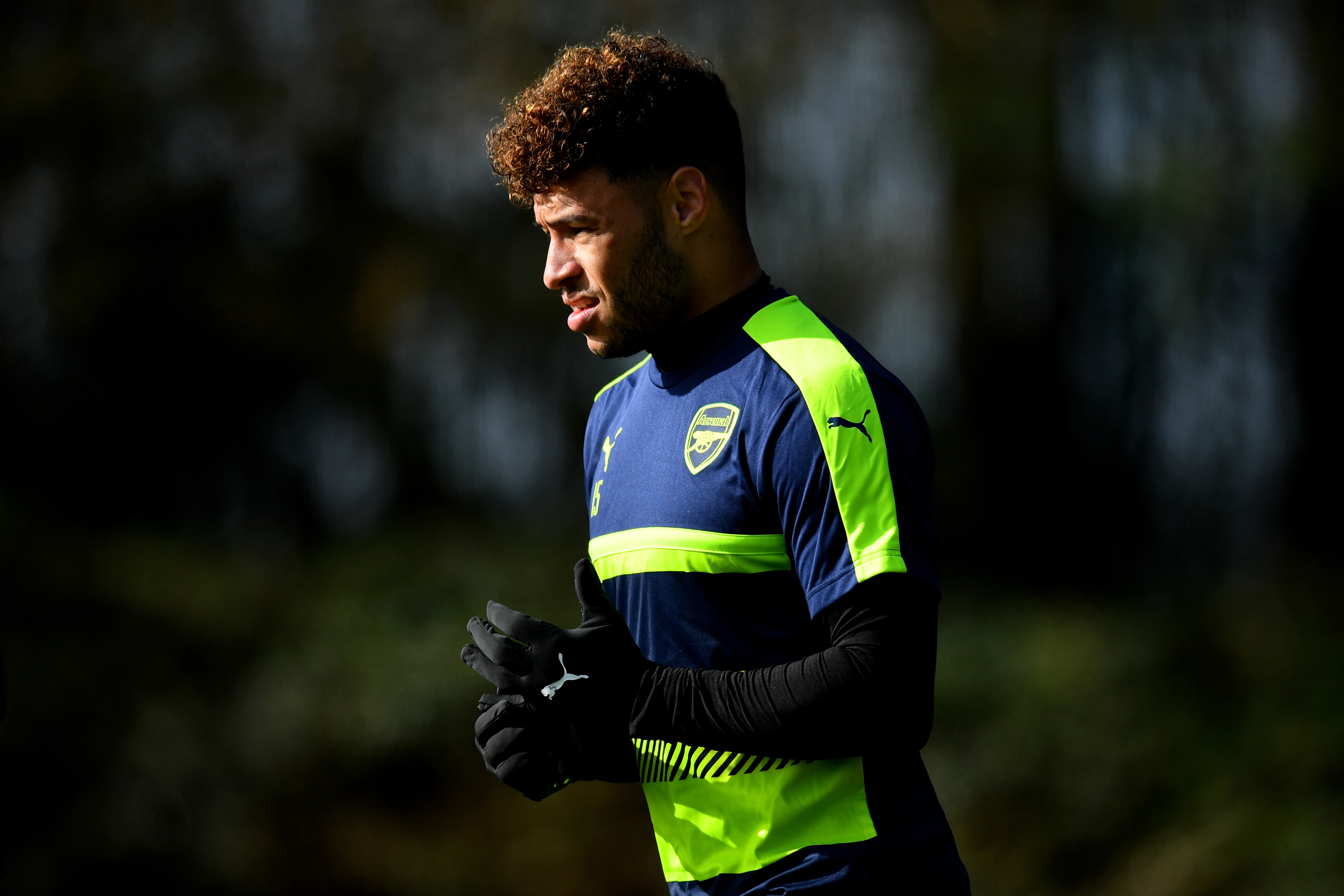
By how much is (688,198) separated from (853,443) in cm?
56

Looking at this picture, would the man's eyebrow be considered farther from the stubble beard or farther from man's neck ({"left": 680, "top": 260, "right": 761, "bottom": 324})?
man's neck ({"left": 680, "top": 260, "right": 761, "bottom": 324})

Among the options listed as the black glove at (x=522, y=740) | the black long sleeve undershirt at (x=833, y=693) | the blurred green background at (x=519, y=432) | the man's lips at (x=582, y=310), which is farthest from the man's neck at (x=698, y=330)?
the blurred green background at (x=519, y=432)

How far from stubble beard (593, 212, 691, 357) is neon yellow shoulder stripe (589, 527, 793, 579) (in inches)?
12.7

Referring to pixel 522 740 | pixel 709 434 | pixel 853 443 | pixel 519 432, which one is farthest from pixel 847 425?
pixel 519 432

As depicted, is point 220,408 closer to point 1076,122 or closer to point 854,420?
point 1076,122

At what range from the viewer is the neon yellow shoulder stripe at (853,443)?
1797 mm

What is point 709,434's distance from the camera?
78.8 inches

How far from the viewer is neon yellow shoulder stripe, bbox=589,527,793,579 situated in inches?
75.3

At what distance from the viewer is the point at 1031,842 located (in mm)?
6117

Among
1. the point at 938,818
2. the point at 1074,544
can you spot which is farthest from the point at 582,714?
the point at 1074,544

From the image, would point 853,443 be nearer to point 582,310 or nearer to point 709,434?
point 709,434

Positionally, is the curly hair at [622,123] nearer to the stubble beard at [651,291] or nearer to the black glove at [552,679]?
the stubble beard at [651,291]

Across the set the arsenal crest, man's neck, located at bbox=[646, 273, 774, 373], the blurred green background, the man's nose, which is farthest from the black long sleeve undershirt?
the blurred green background

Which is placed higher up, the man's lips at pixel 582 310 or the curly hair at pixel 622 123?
the curly hair at pixel 622 123
